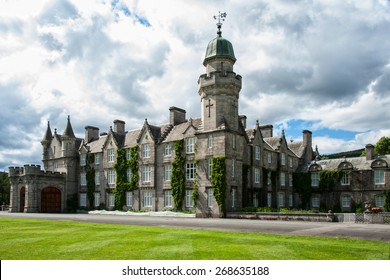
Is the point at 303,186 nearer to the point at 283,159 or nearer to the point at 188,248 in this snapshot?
the point at 283,159

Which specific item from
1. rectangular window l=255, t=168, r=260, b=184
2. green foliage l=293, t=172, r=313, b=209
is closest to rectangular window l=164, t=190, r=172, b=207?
rectangular window l=255, t=168, r=260, b=184

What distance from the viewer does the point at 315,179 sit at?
52.4 metres

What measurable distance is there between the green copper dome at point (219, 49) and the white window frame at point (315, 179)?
21150 mm

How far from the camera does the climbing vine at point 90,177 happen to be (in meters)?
53.2

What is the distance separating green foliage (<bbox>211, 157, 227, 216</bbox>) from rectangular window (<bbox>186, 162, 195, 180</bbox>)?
400cm

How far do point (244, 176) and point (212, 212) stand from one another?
5878mm

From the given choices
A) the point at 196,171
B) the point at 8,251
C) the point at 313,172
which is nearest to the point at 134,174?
the point at 196,171

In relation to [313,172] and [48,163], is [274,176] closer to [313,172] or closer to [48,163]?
[313,172]

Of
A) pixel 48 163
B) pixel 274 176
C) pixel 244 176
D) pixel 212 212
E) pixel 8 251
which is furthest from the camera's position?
pixel 48 163

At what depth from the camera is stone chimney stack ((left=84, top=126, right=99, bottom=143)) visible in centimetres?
5934

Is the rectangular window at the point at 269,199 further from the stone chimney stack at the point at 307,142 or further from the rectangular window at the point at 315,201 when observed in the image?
the stone chimney stack at the point at 307,142

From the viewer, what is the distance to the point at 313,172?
2078 inches

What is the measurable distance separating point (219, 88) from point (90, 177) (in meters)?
24.7

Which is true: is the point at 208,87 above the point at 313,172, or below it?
above
